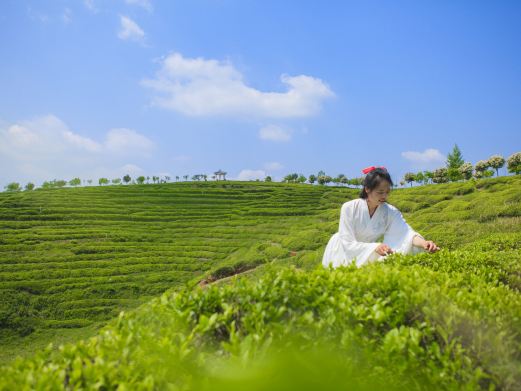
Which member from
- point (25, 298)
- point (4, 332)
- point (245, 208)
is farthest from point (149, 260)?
point (245, 208)

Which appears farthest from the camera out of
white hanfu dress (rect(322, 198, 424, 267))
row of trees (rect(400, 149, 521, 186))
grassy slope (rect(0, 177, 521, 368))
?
row of trees (rect(400, 149, 521, 186))

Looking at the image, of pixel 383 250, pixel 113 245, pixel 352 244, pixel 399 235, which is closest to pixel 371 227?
pixel 399 235

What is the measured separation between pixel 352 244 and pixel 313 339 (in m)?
2.93

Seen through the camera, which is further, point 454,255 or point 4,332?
point 4,332

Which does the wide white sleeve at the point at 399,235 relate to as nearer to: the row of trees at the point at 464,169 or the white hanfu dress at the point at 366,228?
the white hanfu dress at the point at 366,228

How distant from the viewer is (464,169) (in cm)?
4538

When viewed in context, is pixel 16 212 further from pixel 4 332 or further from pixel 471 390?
pixel 471 390

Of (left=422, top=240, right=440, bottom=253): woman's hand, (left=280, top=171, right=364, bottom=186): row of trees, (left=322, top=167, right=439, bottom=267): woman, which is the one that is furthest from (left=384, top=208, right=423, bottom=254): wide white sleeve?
(left=280, top=171, right=364, bottom=186): row of trees

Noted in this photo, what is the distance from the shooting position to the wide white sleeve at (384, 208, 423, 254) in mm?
4887

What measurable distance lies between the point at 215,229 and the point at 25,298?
14.7 meters

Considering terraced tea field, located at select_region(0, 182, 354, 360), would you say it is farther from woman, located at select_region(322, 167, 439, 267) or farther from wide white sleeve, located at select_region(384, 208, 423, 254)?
wide white sleeve, located at select_region(384, 208, 423, 254)

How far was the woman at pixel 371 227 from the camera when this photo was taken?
Answer: 15.9 ft

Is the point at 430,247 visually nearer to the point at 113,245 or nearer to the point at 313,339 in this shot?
the point at 313,339

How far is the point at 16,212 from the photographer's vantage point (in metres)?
31.8
